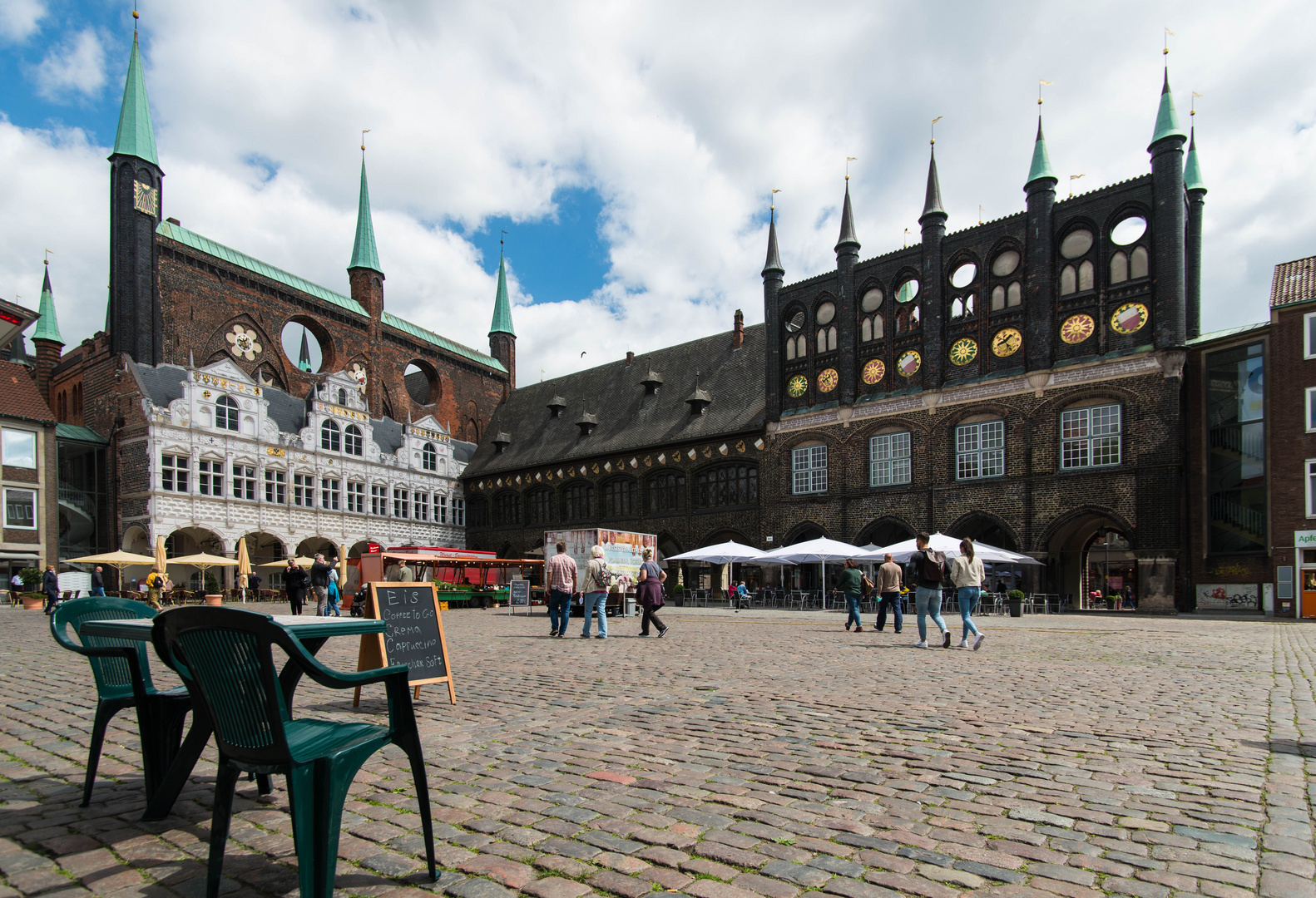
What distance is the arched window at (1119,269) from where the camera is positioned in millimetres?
27862

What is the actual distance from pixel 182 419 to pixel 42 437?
516cm

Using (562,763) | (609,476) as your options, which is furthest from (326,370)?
(562,763)

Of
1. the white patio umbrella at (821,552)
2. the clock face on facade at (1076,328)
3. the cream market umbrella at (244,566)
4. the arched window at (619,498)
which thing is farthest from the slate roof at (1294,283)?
the cream market umbrella at (244,566)

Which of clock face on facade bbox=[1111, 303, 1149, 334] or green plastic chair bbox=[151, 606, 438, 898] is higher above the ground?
clock face on facade bbox=[1111, 303, 1149, 334]

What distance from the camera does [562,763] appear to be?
4.73 metres

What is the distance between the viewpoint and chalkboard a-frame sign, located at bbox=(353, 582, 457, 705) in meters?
6.39

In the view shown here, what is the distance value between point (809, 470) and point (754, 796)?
31.7m

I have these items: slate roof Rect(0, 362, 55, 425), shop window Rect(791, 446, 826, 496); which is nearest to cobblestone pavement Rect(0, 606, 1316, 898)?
shop window Rect(791, 446, 826, 496)

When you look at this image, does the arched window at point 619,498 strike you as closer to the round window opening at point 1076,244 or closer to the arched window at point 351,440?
the arched window at point 351,440

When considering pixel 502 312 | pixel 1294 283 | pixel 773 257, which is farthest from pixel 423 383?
pixel 1294 283

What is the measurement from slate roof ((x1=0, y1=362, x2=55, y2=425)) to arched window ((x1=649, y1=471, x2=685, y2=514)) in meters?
26.3

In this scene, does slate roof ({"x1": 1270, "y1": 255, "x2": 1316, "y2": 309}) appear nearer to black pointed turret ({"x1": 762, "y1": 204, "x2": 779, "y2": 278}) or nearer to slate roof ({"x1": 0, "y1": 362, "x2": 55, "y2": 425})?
black pointed turret ({"x1": 762, "y1": 204, "x2": 779, "y2": 278})

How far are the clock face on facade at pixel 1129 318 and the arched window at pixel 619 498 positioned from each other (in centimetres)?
2247

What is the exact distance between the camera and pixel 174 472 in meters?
35.5
